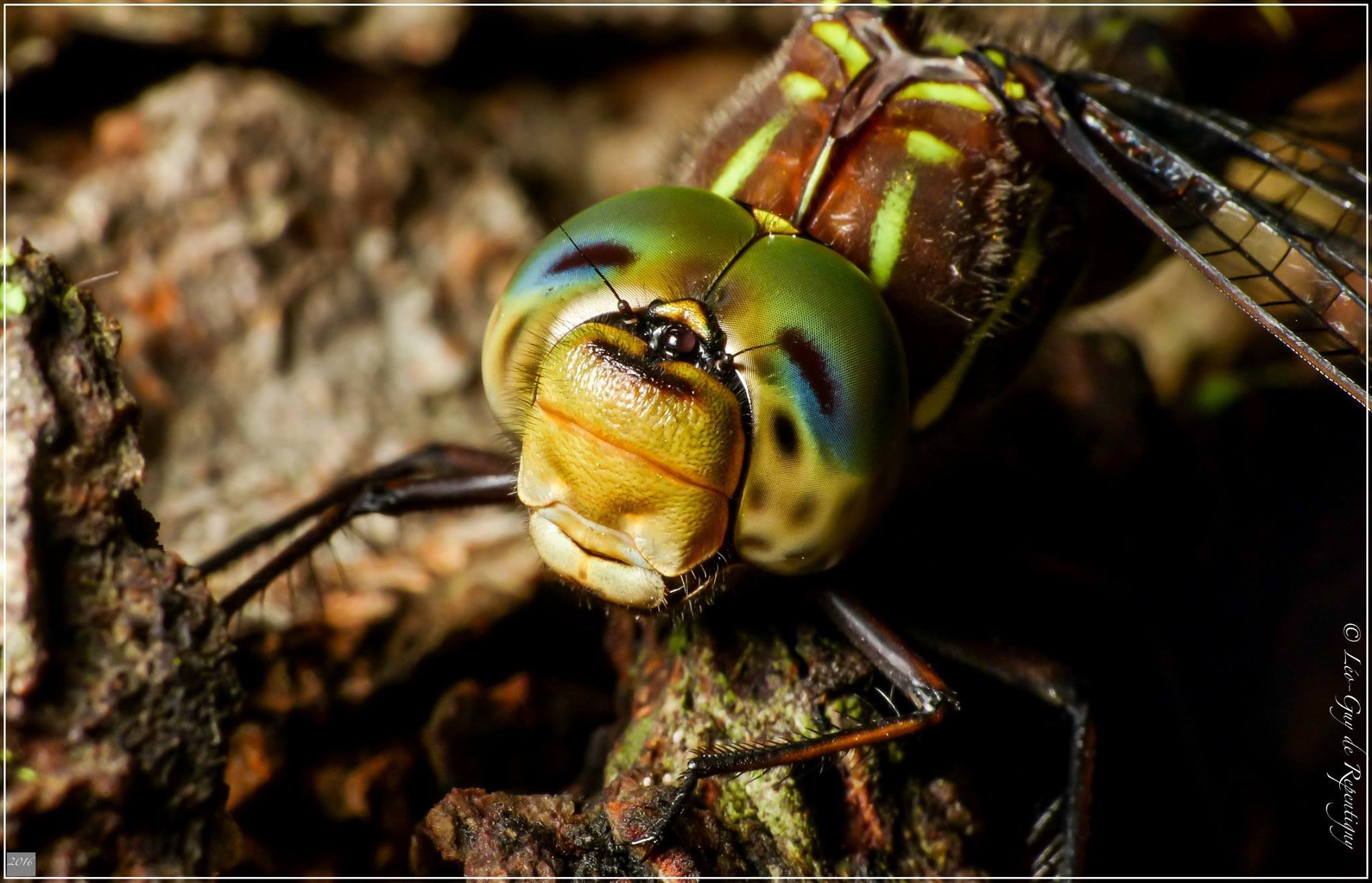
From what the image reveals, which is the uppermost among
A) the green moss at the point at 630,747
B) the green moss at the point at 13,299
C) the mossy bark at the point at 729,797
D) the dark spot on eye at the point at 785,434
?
the dark spot on eye at the point at 785,434

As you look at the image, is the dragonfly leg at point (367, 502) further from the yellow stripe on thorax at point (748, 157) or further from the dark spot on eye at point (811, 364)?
the yellow stripe on thorax at point (748, 157)

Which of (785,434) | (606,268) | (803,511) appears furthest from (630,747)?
(606,268)

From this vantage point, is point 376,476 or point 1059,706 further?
point 376,476

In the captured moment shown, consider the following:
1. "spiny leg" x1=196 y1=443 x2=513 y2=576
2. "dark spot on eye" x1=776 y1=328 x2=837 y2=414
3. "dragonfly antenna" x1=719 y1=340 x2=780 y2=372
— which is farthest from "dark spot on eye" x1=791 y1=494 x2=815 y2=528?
"spiny leg" x1=196 y1=443 x2=513 y2=576

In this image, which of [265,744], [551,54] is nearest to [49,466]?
[265,744]

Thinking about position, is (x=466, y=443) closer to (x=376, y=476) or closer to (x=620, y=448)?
(x=376, y=476)

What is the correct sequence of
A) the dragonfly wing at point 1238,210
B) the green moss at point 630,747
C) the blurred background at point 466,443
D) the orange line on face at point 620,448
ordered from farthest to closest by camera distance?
1. the dragonfly wing at point 1238,210
2. the blurred background at point 466,443
3. the green moss at point 630,747
4. the orange line on face at point 620,448

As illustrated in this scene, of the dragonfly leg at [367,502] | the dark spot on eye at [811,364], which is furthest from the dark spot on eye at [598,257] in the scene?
the dragonfly leg at [367,502]
